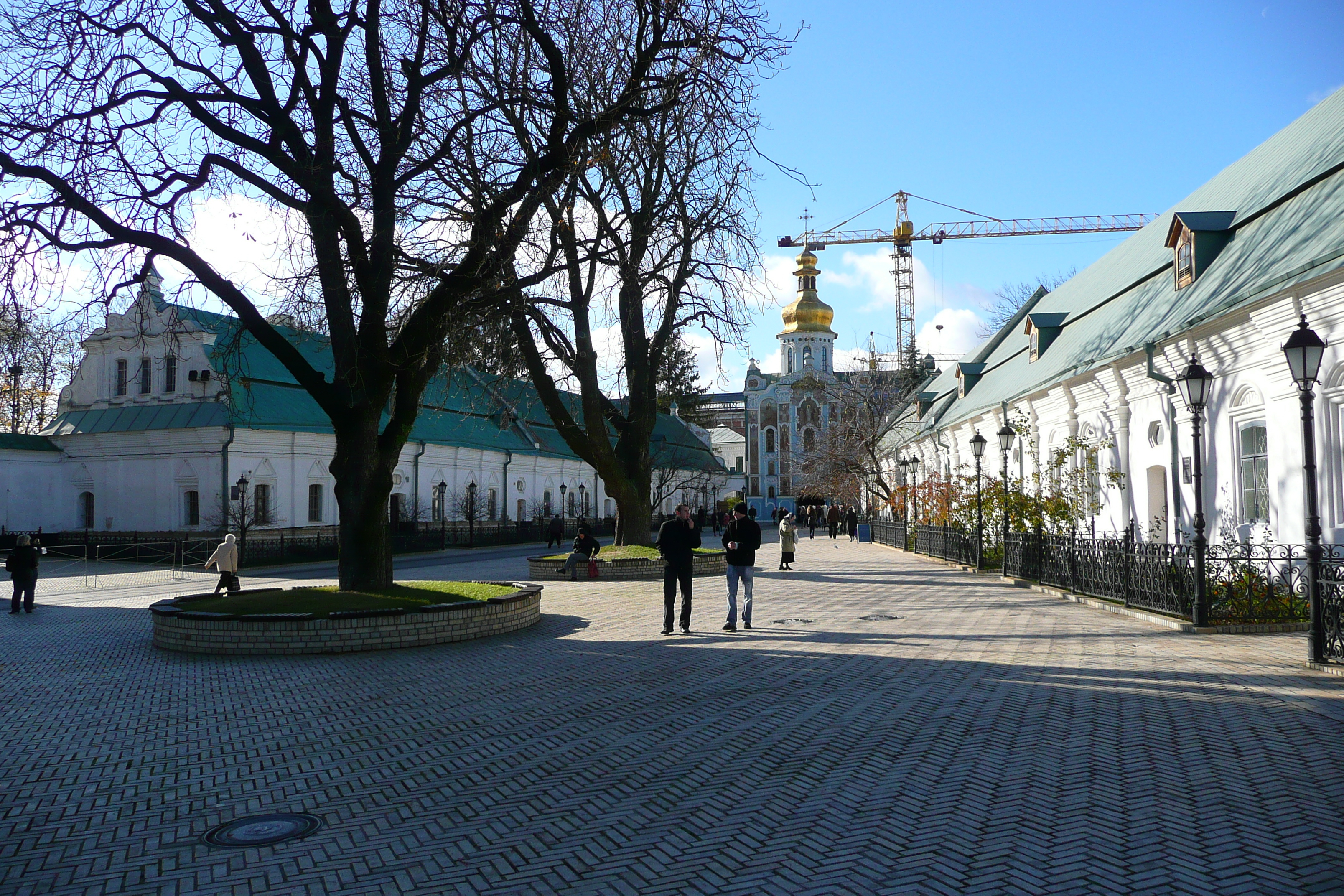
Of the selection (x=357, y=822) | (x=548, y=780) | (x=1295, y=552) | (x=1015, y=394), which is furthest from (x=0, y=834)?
(x=1015, y=394)

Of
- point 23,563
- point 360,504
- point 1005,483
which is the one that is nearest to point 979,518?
point 1005,483

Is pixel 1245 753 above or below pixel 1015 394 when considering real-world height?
below

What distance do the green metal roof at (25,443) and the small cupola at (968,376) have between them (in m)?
36.5

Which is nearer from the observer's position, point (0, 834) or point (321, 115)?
point (0, 834)

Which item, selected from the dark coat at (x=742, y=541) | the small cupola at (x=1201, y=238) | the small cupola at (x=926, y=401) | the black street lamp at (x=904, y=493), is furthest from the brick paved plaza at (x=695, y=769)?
the small cupola at (x=926, y=401)

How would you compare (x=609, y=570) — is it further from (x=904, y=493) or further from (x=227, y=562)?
(x=904, y=493)

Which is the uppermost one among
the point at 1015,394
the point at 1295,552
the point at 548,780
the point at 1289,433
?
the point at 1015,394

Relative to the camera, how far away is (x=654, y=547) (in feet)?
82.7

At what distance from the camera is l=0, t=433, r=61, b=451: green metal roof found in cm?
3703

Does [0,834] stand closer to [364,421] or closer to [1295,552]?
[364,421]

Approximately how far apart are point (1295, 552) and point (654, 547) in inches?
577

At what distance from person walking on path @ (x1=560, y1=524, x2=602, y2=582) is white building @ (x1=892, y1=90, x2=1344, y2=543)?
38.9ft

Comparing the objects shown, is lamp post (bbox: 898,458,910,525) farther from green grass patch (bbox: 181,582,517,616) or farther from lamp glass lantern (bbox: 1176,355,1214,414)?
green grass patch (bbox: 181,582,517,616)

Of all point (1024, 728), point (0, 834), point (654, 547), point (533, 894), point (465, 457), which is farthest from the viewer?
point (465, 457)
